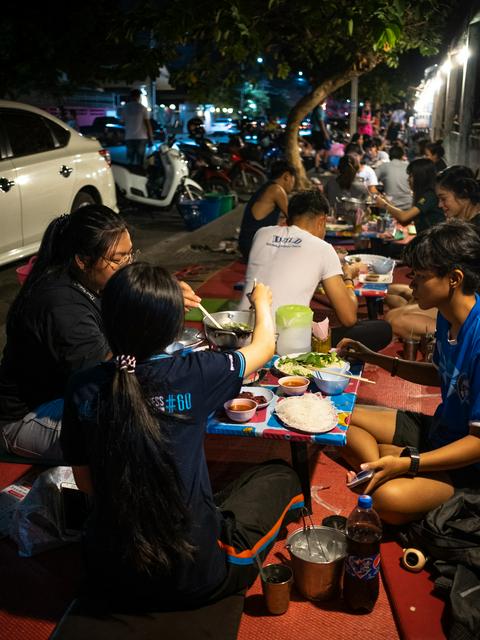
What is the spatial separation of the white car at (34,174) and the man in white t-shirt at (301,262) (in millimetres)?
3728

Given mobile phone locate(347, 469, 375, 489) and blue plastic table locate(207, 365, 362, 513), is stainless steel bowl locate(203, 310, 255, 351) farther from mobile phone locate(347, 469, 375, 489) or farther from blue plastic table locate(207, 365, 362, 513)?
mobile phone locate(347, 469, 375, 489)

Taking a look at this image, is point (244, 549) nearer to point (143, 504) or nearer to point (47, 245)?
point (143, 504)

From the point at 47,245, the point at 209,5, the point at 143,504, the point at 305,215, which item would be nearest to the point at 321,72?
the point at 209,5

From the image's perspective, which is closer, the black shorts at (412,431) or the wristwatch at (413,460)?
the wristwatch at (413,460)

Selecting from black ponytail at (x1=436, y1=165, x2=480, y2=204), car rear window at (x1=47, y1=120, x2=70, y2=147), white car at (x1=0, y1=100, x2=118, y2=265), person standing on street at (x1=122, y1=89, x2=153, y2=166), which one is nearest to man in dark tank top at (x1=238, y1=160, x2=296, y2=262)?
black ponytail at (x1=436, y1=165, x2=480, y2=204)

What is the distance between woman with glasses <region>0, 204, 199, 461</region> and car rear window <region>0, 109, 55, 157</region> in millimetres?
4446

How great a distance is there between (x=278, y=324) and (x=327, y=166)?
2019cm

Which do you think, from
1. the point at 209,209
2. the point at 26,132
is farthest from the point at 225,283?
the point at 209,209

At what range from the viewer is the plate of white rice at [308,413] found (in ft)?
8.30

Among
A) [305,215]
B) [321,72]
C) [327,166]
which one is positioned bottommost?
[327,166]

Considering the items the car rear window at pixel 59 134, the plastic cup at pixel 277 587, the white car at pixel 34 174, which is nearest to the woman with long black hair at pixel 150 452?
the plastic cup at pixel 277 587

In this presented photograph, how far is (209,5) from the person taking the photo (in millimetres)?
6461

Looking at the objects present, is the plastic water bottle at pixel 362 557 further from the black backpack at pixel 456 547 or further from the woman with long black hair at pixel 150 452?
the woman with long black hair at pixel 150 452

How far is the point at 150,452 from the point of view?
6.41ft
